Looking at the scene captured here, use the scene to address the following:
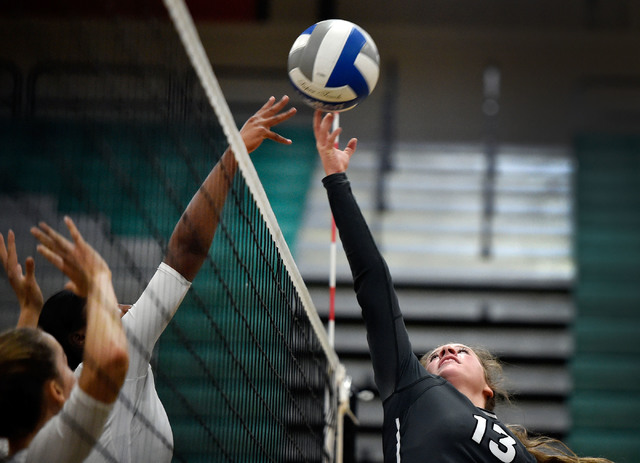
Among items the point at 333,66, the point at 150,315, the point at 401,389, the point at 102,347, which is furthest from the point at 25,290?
the point at 333,66

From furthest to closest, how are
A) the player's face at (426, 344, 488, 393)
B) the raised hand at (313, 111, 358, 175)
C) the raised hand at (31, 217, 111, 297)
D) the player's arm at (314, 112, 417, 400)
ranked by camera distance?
the player's face at (426, 344, 488, 393) < the raised hand at (313, 111, 358, 175) < the player's arm at (314, 112, 417, 400) < the raised hand at (31, 217, 111, 297)

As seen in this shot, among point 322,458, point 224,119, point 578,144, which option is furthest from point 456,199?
point 224,119

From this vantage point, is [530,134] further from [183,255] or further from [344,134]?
[183,255]

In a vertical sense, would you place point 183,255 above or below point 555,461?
above

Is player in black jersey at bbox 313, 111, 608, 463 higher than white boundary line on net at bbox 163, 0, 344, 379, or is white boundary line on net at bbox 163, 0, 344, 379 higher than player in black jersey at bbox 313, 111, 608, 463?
white boundary line on net at bbox 163, 0, 344, 379

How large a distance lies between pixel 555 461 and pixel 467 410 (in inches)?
21.8

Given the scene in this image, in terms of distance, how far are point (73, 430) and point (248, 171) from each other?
3.89ft

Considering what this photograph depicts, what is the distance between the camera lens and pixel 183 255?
8.53ft

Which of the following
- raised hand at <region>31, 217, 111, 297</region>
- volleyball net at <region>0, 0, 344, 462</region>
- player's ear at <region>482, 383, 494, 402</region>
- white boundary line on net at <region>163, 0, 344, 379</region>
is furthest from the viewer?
player's ear at <region>482, 383, 494, 402</region>

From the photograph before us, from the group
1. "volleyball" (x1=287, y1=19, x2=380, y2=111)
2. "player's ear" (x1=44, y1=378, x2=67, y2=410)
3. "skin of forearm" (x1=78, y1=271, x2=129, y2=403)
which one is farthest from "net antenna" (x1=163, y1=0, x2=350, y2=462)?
"player's ear" (x1=44, y1=378, x2=67, y2=410)

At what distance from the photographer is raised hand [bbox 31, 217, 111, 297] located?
1.62 m

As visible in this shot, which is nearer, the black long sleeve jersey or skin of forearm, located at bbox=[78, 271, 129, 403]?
skin of forearm, located at bbox=[78, 271, 129, 403]

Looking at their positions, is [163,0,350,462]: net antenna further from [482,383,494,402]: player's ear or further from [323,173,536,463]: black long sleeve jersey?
[482,383,494,402]: player's ear

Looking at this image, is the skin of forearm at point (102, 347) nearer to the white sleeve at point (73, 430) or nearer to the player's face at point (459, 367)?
the white sleeve at point (73, 430)
